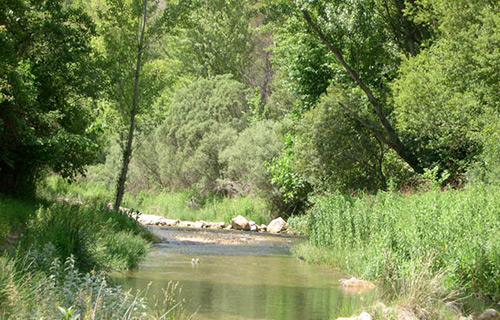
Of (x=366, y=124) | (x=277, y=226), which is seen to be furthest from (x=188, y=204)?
(x=366, y=124)

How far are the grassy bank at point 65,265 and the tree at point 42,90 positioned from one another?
1.36 meters

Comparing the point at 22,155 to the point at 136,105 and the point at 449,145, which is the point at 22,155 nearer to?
the point at 136,105

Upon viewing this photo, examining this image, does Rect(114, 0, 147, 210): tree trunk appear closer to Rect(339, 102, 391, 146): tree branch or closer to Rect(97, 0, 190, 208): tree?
Rect(97, 0, 190, 208): tree

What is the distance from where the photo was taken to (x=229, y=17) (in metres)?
49.9

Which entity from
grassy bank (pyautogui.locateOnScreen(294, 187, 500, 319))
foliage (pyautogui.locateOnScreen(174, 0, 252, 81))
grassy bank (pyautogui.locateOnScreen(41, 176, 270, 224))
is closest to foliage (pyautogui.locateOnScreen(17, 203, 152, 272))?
grassy bank (pyautogui.locateOnScreen(294, 187, 500, 319))

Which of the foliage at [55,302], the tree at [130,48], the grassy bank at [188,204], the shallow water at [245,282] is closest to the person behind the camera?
the foliage at [55,302]

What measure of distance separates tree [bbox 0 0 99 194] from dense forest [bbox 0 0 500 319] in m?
0.05

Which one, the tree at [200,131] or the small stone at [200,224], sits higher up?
the tree at [200,131]

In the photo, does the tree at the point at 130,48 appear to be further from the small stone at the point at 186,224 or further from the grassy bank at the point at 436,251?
the grassy bank at the point at 436,251

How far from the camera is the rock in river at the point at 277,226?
97.3 feet

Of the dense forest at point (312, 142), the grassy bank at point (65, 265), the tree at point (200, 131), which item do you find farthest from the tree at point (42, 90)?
the tree at point (200, 131)

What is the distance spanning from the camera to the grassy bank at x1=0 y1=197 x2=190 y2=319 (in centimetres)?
660

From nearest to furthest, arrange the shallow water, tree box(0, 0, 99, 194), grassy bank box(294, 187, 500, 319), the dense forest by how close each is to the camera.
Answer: grassy bank box(294, 187, 500, 319), the shallow water, the dense forest, tree box(0, 0, 99, 194)

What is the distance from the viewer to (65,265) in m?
Result: 10.3
